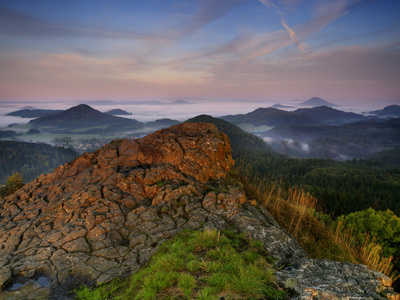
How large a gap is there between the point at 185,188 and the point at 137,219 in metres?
1.98

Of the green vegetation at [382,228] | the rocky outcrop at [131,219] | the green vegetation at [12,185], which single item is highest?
the rocky outcrop at [131,219]

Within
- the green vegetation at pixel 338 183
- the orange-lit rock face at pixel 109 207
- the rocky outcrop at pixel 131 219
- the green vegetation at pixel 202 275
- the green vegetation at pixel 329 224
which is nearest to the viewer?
the green vegetation at pixel 202 275

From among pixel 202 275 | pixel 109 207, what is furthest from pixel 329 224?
pixel 109 207

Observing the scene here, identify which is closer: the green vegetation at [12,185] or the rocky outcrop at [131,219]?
the rocky outcrop at [131,219]

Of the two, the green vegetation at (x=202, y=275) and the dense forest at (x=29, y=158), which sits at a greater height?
the green vegetation at (x=202, y=275)

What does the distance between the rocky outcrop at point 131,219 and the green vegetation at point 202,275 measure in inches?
17.5

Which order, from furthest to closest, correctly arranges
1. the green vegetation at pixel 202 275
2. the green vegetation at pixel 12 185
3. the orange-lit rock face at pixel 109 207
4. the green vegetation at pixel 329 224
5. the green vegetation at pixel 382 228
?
the green vegetation at pixel 382 228
the green vegetation at pixel 12 185
the green vegetation at pixel 329 224
the orange-lit rock face at pixel 109 207
the green vegetation at pixel 202 275

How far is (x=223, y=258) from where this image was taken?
4.59 meters

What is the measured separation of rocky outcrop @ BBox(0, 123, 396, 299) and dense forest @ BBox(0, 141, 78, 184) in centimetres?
16634

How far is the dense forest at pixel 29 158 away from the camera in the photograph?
153625 millimetres

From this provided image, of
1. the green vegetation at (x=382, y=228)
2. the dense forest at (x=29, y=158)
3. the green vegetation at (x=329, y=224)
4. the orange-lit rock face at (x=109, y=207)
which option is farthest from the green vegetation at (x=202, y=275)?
the dense forest at (x=29, y=158)

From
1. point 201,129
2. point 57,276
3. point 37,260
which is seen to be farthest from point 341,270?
point 201,129

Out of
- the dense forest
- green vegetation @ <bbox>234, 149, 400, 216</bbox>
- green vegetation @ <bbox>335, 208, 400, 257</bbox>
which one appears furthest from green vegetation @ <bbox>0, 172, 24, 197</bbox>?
the dense forest

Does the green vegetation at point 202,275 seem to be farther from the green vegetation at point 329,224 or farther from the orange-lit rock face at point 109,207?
the green vegetation at point 329,224
